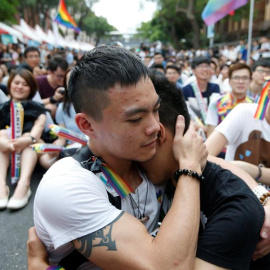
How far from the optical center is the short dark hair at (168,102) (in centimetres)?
151

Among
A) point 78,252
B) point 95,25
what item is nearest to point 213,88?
point 78,252

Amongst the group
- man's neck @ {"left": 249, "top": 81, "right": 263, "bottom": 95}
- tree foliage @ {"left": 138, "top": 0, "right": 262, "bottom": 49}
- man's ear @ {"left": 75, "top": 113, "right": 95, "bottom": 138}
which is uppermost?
tree foliage @ {"left": 138, "top": 0, "right": 262, "bottom": 49}

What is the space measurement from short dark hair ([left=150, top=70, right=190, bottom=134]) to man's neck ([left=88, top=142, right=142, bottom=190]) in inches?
10.9

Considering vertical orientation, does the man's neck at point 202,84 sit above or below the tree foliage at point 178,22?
below

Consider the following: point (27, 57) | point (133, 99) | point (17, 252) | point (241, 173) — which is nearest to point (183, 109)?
point (133, 99)

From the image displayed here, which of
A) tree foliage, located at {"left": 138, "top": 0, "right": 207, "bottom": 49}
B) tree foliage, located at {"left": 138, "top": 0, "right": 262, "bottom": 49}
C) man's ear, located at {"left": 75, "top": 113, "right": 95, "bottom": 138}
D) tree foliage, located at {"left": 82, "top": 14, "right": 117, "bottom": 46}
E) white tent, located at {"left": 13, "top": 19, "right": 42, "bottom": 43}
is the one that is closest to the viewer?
man's ear, located at {"left": 75, "top": 113, "right": 95, "bottom": 138}

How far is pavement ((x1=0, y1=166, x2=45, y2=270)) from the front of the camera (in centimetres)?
258

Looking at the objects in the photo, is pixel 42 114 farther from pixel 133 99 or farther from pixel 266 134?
pixel 133 99

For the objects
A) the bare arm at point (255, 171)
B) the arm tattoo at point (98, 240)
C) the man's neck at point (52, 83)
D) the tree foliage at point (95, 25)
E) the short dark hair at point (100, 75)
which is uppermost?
the tree foliage at point (95, 25)

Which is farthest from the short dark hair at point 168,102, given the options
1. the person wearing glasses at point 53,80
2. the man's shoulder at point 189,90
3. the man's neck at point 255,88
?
the person wearing glasses at point 53,80

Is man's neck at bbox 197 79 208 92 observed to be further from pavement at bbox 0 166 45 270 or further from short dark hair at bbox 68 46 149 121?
short dark hair at bbox 68 46 149 121

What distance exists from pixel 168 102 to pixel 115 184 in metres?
0.48

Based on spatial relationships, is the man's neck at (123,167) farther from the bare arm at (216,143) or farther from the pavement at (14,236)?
the pavement at (14,236)

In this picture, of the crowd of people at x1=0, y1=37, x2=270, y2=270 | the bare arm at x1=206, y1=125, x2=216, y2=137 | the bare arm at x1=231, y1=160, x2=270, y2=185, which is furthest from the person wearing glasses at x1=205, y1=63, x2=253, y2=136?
the crowd of people at x1=0, y1=37, x2=270, y2=270
